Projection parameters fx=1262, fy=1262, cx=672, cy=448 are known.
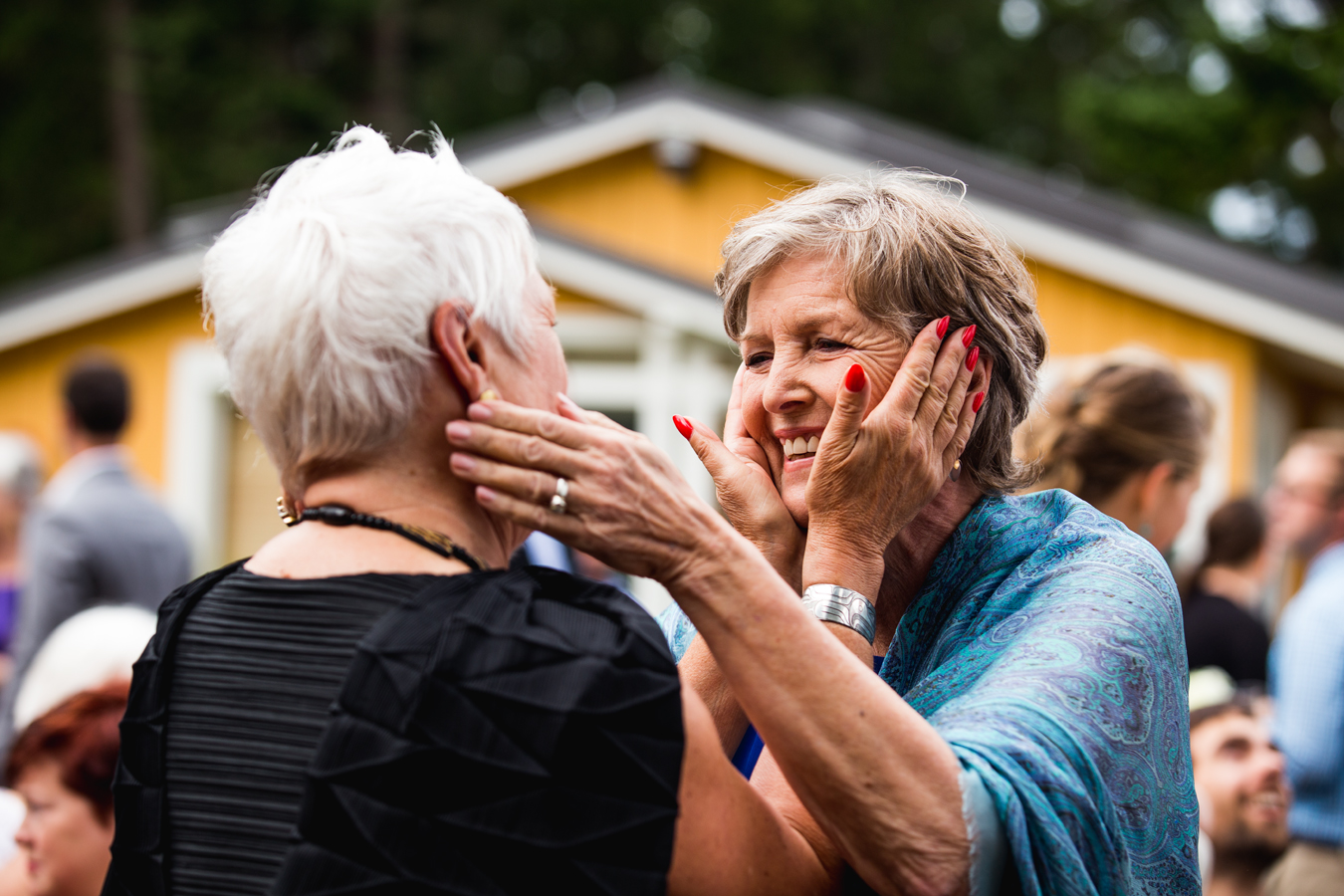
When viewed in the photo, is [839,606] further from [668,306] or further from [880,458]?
[668,306]

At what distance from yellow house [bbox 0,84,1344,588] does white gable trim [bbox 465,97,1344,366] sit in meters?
0.02

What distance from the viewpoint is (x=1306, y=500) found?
550 cm

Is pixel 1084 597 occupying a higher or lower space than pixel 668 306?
lower

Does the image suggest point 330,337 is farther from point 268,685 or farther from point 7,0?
point 7,0

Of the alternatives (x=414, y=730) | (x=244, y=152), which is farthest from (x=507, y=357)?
(x=244, y=152)

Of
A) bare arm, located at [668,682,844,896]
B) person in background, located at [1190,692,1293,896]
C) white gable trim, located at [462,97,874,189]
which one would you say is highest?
white gable trim, located at [462,97,874,189]

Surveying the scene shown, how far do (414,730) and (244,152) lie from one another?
25.3 m

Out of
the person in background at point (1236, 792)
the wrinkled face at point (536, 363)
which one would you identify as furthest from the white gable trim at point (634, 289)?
the wrinkled face at point (536, 363)

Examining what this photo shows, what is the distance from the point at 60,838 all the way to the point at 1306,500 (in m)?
4.97

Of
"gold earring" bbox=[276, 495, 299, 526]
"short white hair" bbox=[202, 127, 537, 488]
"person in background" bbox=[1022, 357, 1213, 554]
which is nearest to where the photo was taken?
"short white hair" bbox=[202, 127, 537, 488]

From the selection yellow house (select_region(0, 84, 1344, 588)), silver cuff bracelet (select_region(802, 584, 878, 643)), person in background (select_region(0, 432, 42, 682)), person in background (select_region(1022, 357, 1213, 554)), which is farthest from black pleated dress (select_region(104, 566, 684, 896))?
yellow house (select_region(0, 84, 1344, 588))

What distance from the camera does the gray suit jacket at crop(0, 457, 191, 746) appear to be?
484cm

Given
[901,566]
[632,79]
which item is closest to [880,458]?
[901,566]

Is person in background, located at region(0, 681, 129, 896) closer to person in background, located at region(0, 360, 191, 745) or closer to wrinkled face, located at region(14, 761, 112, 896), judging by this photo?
wrinkled face, located at region(14, 761, 112, 896)
